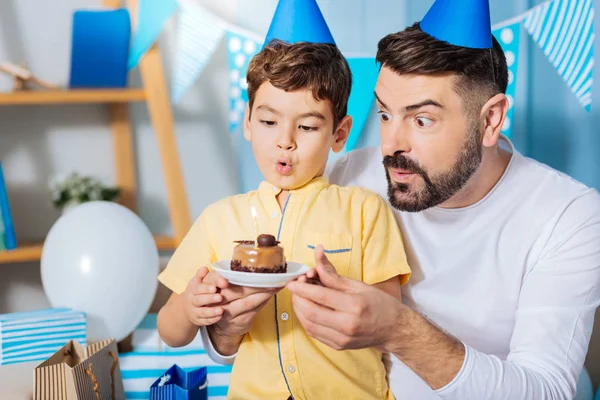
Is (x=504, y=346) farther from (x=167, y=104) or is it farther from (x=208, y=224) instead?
(x=167, y=104)

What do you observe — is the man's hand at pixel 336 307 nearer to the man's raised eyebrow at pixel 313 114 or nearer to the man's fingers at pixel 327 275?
the man's fingers at pixel 327 275

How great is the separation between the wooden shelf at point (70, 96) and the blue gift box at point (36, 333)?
31.7 inches

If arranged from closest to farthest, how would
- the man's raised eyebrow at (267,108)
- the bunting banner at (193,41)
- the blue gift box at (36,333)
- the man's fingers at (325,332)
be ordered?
the man's fingers at (325,332) → the man's raised eyebrow at (267,108) → the blue gift box at (36,333) → the bunting banner at (193,41)

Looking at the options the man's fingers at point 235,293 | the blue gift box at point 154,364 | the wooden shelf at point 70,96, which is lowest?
the blue gift box at point 154,364

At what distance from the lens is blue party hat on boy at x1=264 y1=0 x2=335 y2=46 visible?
1593mm

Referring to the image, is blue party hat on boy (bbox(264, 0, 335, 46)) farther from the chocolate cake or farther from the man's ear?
the chocolate cake

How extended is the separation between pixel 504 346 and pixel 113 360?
0.99 metres

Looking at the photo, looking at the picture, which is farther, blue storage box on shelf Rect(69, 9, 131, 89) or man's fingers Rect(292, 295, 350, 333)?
blue storage box on shelf Rect(69, 9, 131, 89)

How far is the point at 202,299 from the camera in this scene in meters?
1.31

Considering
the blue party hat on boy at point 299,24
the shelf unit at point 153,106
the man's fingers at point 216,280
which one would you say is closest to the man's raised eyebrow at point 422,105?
the blue party hat on boy at point 299,24

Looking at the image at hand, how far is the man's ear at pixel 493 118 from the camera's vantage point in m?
1.59

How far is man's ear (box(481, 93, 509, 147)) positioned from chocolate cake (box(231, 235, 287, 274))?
2.01 feet

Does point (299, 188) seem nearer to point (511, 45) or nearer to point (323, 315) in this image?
point (323, 315)

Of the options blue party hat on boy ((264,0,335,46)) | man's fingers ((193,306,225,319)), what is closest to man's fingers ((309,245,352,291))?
man's fingers ((193,306,225,319))
